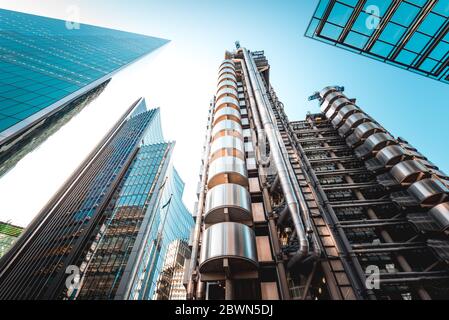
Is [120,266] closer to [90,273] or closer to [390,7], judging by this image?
[90,273]

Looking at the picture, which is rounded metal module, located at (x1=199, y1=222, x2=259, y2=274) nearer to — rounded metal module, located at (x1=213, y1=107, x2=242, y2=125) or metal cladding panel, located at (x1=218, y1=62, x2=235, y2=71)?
rounded metal module, located at (x1=213, y1=107, x2=242, y2=125)

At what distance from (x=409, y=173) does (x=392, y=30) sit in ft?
46.1

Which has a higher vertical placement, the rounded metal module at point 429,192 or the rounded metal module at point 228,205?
the rounded metal module at point 429,192

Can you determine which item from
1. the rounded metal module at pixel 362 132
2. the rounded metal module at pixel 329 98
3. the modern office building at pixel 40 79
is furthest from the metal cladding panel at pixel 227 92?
the modern office building at pixel 40 79

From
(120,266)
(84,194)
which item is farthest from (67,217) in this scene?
(120,266)

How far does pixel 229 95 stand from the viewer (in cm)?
3000

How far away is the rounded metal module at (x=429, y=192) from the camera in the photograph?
19734 millimetres

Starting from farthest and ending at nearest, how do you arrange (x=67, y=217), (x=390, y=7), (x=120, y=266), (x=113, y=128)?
(x=113, y=128) → (x=67, y=217) → (x=120, y=266) → (x=390, y=7)

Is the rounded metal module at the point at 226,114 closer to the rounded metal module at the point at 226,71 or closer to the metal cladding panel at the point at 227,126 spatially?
the metal cladding panel at the point at 227,126

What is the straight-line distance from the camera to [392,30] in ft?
56.1

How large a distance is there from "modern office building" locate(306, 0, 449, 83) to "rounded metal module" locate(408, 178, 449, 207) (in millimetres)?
9627

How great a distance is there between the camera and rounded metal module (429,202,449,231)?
1767 cm

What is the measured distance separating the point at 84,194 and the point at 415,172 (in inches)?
3385

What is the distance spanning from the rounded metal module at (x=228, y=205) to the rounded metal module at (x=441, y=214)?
54.1 feet
